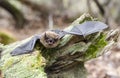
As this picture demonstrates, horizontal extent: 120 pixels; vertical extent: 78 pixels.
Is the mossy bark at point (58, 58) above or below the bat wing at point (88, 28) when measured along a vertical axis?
below

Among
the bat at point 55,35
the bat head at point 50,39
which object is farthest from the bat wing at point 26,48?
the bat head at point 50,39

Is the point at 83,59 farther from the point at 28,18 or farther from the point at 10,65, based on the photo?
the point at 28,18

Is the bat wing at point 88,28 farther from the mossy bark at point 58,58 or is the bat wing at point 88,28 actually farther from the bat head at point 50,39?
the bat head at point 50,39

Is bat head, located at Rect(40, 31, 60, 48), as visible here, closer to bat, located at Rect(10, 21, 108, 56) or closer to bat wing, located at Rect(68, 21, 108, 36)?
bat, located at Rect(10, 21, 108, 56)

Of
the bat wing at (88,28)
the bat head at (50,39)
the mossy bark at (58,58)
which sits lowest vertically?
the mossy bark at (58,58)

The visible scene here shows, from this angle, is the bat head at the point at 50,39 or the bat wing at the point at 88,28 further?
the bat wing at the point at 88,28

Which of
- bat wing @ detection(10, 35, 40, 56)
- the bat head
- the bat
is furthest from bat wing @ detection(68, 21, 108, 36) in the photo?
bat wing @ detection(10, 35, 40, 56)
